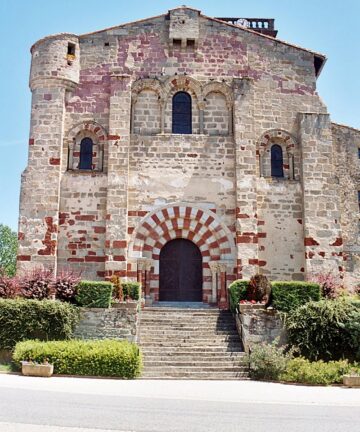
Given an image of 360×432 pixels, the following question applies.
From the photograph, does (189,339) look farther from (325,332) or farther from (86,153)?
(86,153)

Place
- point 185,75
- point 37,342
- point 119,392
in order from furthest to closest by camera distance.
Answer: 1. point 185,75
2. point 37,342
3. point 119,392

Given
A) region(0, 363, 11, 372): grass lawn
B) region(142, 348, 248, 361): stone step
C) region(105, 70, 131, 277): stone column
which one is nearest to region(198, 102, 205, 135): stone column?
region(105, 70, 131, 277): stone column

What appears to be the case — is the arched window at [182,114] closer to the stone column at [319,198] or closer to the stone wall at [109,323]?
the stone column at [319,198]

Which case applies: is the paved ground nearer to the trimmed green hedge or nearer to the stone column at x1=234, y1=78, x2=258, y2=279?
the trimmed green hedge

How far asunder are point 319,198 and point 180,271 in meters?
5.75

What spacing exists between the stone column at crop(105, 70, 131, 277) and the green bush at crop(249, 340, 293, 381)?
6.27 meters

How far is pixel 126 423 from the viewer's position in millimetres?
7758

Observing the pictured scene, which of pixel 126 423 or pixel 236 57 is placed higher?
pixel 236 57

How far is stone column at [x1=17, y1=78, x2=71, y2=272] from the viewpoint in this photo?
18.9m

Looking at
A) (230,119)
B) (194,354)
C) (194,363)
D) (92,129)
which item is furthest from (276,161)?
(194,363)

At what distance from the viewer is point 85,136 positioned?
2048 cm

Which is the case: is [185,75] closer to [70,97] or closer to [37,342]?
[70,97]

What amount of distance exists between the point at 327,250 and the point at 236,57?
26.9 ft

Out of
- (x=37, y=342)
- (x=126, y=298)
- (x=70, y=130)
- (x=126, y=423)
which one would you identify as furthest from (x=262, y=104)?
(x=126, y=423)
